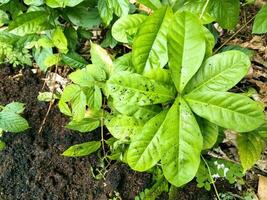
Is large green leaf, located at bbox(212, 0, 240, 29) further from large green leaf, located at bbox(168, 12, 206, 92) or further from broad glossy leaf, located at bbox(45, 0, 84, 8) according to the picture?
broad glossy leaf, located at bbox(45, 0, 84, 8)

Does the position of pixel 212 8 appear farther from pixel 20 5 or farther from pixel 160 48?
pixel 20 5

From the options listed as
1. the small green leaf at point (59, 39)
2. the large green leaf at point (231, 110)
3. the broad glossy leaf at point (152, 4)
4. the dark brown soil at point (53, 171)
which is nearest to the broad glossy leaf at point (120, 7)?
the broad glossy leaf at point (152, 4)

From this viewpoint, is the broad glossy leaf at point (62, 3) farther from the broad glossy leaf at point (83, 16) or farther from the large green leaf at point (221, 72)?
the large green leaf at point (221, 72)

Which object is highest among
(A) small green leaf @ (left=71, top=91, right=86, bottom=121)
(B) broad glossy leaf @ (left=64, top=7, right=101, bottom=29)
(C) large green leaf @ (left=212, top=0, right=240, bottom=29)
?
(C) large green leaf @ (left=212, top=0, right=240, bottom=29)

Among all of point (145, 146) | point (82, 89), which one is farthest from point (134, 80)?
point (82, 89)

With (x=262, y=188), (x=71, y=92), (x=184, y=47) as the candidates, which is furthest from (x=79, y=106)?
(x=262, y=188)

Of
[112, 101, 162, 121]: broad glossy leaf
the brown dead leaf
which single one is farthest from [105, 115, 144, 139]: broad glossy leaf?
the brown dead leaf

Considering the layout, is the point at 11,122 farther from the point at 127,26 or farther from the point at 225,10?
the point at 225,10
